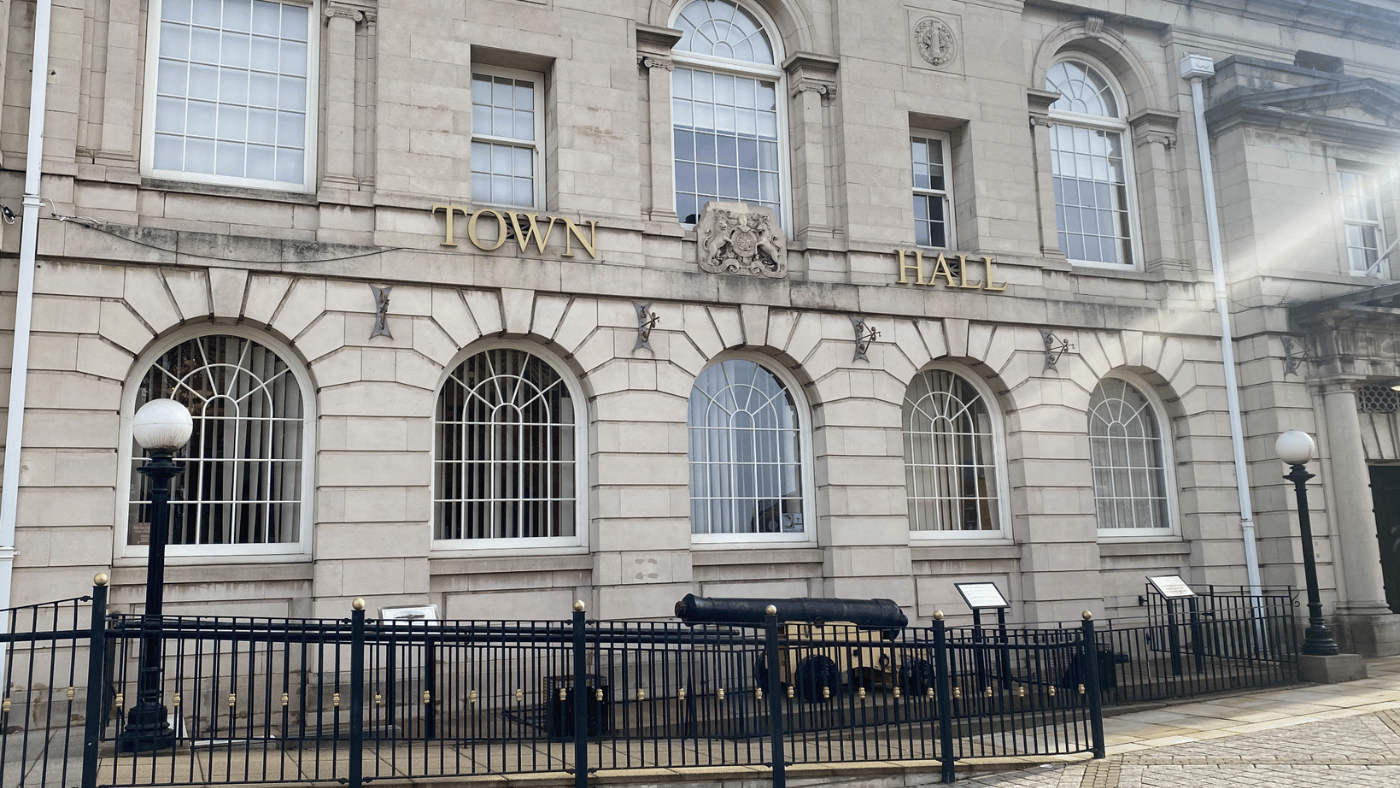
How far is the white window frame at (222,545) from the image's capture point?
12406 mm

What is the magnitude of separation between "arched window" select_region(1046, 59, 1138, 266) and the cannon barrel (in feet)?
27.0

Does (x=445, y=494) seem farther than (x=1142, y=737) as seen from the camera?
Yes

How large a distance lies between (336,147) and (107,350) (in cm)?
373

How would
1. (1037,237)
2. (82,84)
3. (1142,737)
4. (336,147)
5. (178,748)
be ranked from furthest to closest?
(1037,237) < (336,147) < (82,84) < (1142,737) < (178,748)

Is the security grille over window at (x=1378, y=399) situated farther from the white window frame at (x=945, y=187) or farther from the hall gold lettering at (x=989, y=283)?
the white window frame at (x=945, y=187)

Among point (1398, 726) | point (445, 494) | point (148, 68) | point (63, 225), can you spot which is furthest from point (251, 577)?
point (1398, 726)

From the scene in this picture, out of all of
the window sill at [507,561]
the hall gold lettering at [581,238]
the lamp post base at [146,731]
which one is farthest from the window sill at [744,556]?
the lamp post base at [146,731]

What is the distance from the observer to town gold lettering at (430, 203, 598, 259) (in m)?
14.1

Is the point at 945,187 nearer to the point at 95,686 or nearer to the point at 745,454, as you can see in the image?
the point at 745,454

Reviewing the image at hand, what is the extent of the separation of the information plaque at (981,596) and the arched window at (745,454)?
97.1 inches

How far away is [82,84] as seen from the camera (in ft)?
41.6

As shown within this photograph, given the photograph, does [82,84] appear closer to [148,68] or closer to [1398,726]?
[148,68]

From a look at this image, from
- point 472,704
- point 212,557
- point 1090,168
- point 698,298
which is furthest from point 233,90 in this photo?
point 1090,168

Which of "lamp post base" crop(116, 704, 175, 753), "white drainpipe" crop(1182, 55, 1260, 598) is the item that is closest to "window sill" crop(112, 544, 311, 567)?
"lamp post base" crop(116, 704, 175, 753)
